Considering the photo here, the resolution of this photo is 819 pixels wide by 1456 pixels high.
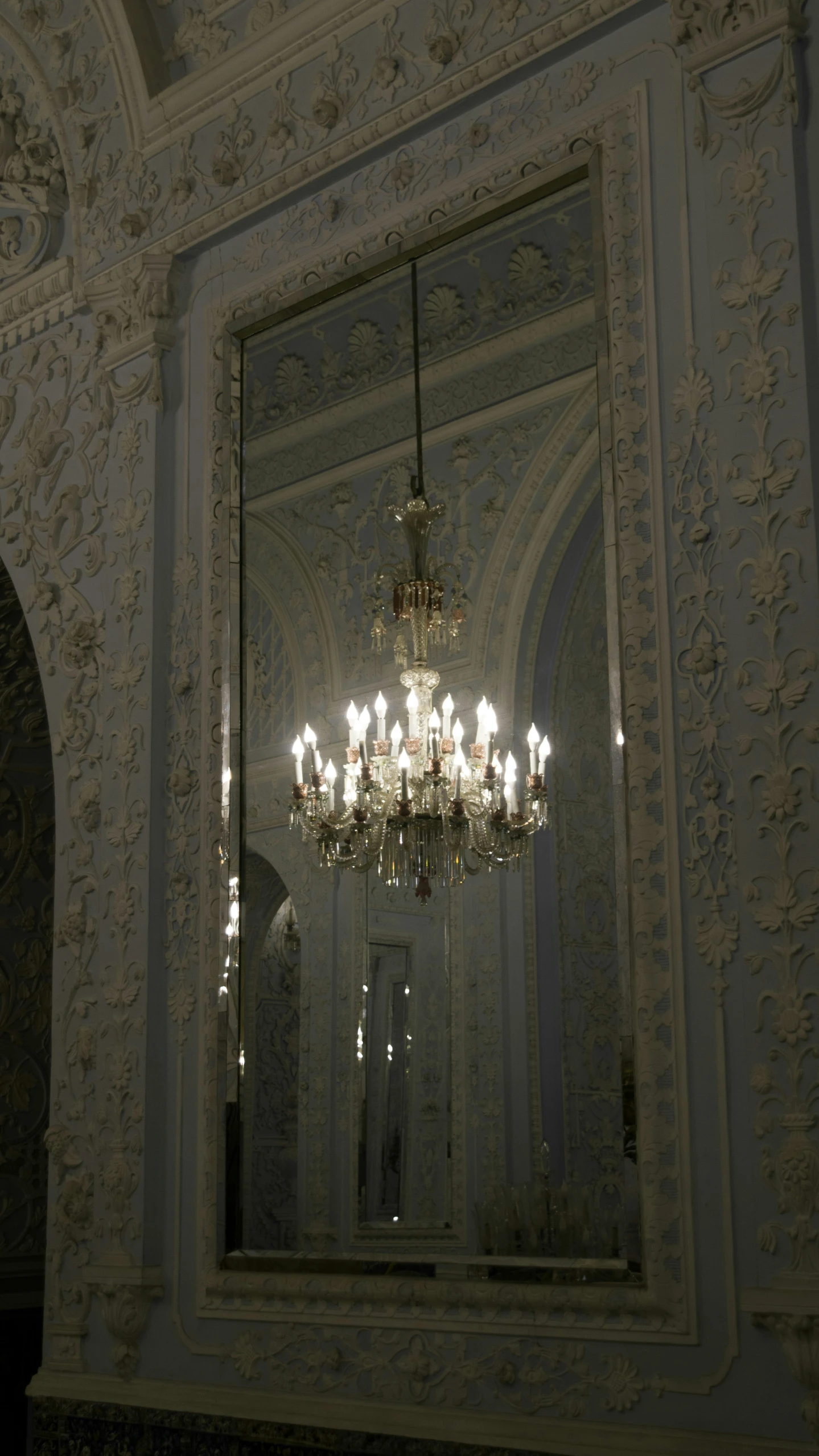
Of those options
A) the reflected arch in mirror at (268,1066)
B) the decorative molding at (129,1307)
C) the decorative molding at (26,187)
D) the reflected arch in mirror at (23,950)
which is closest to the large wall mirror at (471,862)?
the reflected arch in mirror at (268,1066)

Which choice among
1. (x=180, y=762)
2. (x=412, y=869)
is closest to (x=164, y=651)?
(x=180, y=762)

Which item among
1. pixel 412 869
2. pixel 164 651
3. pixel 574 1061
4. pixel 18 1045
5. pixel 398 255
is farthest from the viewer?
pixel 18 1045

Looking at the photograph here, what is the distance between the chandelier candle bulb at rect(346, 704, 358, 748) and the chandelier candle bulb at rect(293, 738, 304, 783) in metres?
0.17

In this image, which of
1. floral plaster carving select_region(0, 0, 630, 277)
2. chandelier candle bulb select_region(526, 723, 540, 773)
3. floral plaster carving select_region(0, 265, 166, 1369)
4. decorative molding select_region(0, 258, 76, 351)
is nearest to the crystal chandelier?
chandelier candle bulb select_region(526, 723, 540, 773)

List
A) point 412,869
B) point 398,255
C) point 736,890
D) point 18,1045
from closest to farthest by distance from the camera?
point 736,890, point 412,869, point 398,255, point 18,1045

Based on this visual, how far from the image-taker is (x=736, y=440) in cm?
377

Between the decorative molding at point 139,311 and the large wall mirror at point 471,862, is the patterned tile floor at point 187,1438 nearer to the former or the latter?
the large wall mirror at point 471,862

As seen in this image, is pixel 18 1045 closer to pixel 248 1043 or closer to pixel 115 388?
pixel 248 1043

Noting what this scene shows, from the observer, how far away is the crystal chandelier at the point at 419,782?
419 cm

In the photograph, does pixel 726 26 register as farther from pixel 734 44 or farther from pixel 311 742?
pixel 311 742

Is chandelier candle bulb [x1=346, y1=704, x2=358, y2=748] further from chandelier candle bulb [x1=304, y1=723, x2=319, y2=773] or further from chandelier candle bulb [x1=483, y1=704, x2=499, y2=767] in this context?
chandelier candle bulb [x1=483, y1=704, x2=499, y2=767]

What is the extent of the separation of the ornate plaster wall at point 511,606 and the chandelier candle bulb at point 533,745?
1.31 ft

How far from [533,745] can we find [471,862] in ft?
1.14

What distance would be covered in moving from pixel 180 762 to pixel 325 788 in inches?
25.0
